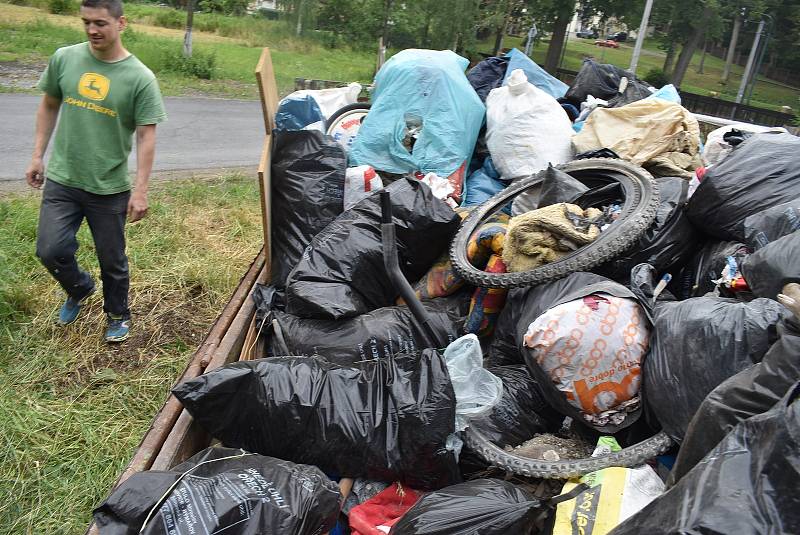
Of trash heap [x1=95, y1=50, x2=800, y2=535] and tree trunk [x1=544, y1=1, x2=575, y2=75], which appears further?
tree trunk [x1=544, y1=1, x2=575, y2=75]

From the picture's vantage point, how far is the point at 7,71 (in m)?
12.4

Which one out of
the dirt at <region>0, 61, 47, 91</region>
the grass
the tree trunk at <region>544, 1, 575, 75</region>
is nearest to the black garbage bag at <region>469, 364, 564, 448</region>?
the dirt at <region>0, 61, 47, 91</region>

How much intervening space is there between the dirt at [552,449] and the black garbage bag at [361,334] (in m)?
0.65

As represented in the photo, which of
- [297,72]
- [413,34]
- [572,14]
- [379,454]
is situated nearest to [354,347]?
[379,454]

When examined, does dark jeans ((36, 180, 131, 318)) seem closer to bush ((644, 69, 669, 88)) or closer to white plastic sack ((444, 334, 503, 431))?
white plastic sack ((444, 334, 503, 431))

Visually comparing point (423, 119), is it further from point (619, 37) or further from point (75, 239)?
point (619, 37)

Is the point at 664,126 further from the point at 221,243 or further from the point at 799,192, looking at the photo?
the point at 221,243

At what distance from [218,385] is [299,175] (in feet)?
6.11

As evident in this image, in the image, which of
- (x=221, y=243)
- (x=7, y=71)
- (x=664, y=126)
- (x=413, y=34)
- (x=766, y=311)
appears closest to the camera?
(x=766, y=311)

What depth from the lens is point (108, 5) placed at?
10.0ft

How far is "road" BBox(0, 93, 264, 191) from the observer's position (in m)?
7.27

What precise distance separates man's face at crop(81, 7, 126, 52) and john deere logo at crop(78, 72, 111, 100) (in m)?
0.14

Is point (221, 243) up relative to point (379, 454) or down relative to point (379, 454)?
down

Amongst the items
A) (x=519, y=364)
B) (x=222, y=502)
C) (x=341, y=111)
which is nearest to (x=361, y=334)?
(x=519, y=364)
